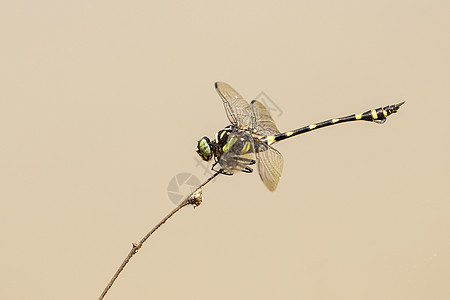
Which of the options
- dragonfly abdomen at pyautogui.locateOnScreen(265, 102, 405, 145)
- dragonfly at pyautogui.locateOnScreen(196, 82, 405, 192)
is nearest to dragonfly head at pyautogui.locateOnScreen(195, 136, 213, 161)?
dragonfly at pyautogui.locateOnScreen(196, 82, 405, 192)

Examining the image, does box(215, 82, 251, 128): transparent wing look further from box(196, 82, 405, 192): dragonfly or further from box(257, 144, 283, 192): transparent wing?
box(257, 144, 283, 192): transparent wing

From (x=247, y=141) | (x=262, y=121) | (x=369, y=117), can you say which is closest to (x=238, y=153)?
(x=247, y=141)

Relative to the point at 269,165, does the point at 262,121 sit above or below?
above

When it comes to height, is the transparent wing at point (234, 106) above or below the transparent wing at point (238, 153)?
above

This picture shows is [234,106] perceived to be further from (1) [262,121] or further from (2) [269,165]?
(2) [269,165]

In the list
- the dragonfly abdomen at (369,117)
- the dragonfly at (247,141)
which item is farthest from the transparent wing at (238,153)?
the dragonfly abdomen at (369,117)

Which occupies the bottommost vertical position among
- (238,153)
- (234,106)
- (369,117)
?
(369,117)

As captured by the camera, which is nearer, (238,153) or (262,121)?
(238,153)

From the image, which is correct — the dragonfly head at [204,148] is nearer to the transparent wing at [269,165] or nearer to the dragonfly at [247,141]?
the dragonfly at [247,141]
